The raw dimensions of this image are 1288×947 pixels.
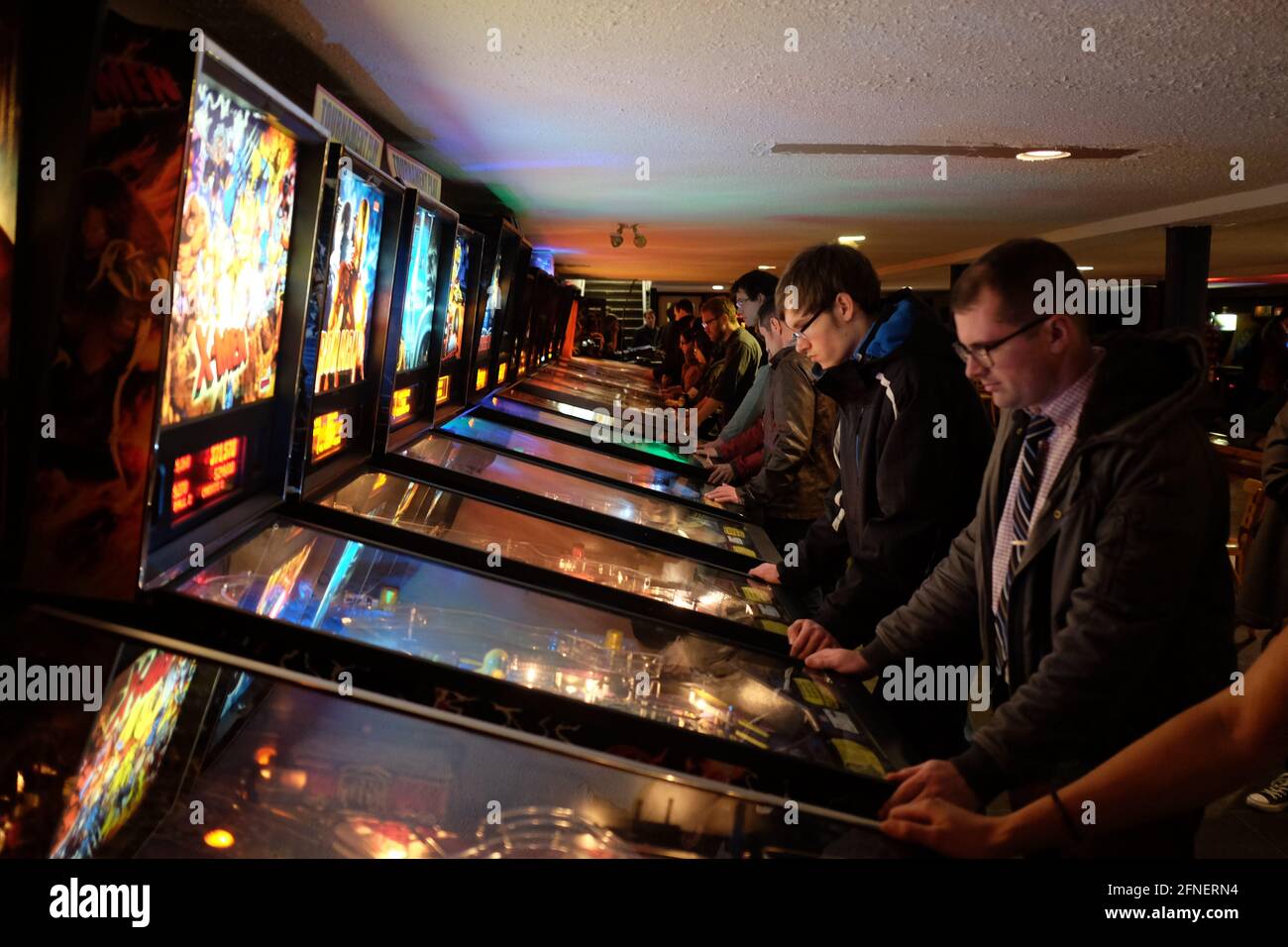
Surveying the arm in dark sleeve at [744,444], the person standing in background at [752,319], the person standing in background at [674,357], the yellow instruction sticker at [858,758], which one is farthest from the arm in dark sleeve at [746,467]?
the person standing in background at [674,357]

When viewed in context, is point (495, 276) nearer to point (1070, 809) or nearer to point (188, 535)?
point (188, 535)

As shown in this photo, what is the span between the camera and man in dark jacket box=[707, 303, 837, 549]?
371 cm

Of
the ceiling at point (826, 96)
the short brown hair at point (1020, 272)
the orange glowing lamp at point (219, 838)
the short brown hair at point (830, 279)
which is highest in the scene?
the ceiling at point (826, 96)

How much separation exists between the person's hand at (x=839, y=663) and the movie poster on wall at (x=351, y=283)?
49.3 inches

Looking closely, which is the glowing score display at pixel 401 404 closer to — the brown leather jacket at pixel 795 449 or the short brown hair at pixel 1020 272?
the brown leather jacket at pixel 795 449

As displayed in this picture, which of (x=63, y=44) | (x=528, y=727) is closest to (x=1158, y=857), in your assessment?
(x=528, y=727)

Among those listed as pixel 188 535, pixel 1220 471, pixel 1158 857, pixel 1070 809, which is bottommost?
pixel 1158 857

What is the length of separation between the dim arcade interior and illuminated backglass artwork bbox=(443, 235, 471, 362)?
1.00 m

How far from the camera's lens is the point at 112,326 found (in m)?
1.48

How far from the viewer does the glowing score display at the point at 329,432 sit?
8.09 ft

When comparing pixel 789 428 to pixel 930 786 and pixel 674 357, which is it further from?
pixel 674 357

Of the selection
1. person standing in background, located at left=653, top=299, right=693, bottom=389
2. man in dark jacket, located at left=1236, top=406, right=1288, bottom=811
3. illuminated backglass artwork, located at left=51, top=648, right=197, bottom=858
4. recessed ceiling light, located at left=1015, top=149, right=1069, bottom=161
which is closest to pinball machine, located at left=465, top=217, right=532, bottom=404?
recessed ceiling light, located at left=1015, top=149, right=1069, bottom=161

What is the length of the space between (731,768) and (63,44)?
51.1 inches

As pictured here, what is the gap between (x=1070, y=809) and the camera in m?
1.33
